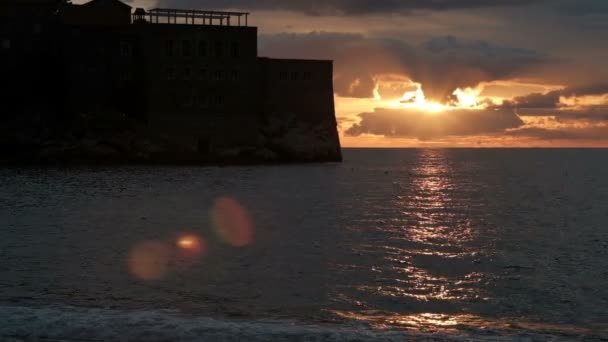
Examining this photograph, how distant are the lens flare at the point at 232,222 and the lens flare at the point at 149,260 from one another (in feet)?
10.3

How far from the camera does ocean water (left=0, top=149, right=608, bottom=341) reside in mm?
14102

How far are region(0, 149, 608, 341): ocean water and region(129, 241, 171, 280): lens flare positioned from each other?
0.20ft

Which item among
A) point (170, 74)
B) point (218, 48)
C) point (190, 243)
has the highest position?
point (218, 48)

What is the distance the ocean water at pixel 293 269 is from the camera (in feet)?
46.3

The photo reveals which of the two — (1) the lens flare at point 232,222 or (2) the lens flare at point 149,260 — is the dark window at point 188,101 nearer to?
(1) the lens flare at point 232,222

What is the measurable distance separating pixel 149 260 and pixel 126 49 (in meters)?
56.5

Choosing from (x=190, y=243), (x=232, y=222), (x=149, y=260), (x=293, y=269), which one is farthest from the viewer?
(x=232, y=222)

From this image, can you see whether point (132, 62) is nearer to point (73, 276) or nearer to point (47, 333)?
point (73, 276)

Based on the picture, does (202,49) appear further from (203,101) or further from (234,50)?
(203,101)

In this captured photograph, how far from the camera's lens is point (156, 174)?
67125mm

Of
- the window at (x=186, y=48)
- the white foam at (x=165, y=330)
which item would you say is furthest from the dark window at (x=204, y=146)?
the white foam at (x=165, y=330)

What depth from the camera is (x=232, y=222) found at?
115 ft

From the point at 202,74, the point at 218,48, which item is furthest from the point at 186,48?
the point at 218,48

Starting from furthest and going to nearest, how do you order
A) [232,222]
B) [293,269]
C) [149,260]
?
[232,222], [149,260], [293,269]
